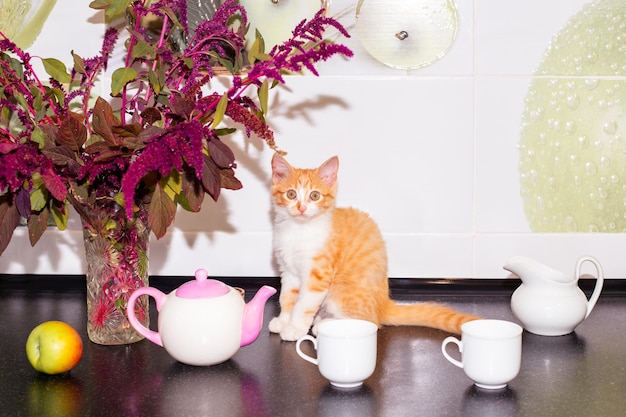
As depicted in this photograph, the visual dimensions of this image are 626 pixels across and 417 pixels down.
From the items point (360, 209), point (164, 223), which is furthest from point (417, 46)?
point (164, 223)

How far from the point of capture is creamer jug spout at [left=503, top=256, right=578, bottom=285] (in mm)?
1425

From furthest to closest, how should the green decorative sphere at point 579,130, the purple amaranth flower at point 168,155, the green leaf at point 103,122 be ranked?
the green decorative sphere at point 579,130
the green leaf at point 103,122
the purple amaranth flower at point 168,155

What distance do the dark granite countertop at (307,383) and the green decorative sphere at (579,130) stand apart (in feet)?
1.02

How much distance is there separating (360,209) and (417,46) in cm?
40

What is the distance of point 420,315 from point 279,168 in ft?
1.33

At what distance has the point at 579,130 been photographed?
5.64ft

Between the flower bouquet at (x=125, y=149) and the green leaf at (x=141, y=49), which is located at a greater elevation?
the green leaf at (x=141, y=49)

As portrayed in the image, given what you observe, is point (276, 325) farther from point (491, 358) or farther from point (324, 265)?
point (491, 358)

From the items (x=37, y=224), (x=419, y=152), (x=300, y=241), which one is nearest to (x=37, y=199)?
(x=37, y=224)

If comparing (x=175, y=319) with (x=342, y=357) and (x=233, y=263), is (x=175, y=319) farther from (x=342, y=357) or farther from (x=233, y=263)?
(x=233, y=263)

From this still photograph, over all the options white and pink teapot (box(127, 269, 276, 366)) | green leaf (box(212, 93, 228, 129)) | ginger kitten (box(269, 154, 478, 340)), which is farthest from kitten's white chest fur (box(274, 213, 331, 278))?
green leaf (box(212, 93, 228, 129))

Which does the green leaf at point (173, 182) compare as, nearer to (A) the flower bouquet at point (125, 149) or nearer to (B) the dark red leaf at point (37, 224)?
(A) the flower bouquet at point (125, 149)

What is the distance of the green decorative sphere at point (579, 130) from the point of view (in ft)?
5.58

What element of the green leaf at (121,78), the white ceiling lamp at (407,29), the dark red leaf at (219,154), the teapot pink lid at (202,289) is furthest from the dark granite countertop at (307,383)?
the white ceiling lamp at (407,29)
